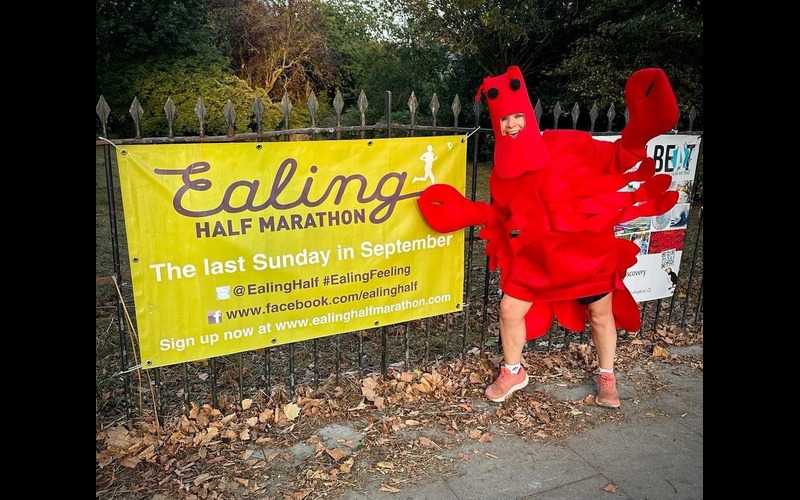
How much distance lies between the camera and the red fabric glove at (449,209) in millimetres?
3359

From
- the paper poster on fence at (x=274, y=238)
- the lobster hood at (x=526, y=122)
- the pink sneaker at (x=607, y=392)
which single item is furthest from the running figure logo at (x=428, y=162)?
the pink sneaker at (x=607, y=392)

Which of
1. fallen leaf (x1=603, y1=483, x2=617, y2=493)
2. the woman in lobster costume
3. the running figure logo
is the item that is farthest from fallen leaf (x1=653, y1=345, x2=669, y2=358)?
the running figure logo

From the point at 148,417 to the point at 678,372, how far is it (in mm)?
3636

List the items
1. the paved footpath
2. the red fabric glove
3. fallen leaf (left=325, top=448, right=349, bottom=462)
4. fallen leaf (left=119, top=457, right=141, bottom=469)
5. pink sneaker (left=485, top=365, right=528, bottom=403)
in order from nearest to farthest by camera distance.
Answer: the paved footpath → fallen leaf (left=119, top=457, right=141, bottom=469) → fallen leaf (left=325, top=448, right=349, bottom=462) → the red fabric glove → pink sneaker (left=485, top=365, right=528, bottom=403)

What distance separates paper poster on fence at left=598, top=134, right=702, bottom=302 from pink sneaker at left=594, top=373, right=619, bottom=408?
973mm

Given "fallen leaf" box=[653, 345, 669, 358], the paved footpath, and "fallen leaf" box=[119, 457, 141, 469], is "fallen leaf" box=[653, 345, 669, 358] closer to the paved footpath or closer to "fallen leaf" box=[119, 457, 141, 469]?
the paved footpath

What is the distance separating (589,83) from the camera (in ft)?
38.4

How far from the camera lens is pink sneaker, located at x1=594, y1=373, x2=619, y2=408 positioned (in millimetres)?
3588

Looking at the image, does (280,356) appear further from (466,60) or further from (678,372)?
(466,60)

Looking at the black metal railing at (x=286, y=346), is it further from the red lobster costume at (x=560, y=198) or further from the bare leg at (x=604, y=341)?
the bare leg at (x=604, y=341)

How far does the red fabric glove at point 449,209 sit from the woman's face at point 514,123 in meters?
0.50

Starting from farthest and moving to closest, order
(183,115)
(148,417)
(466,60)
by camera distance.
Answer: (466,60) → (183,115) → (148,417)

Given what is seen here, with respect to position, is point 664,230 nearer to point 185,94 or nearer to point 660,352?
point 660,352
